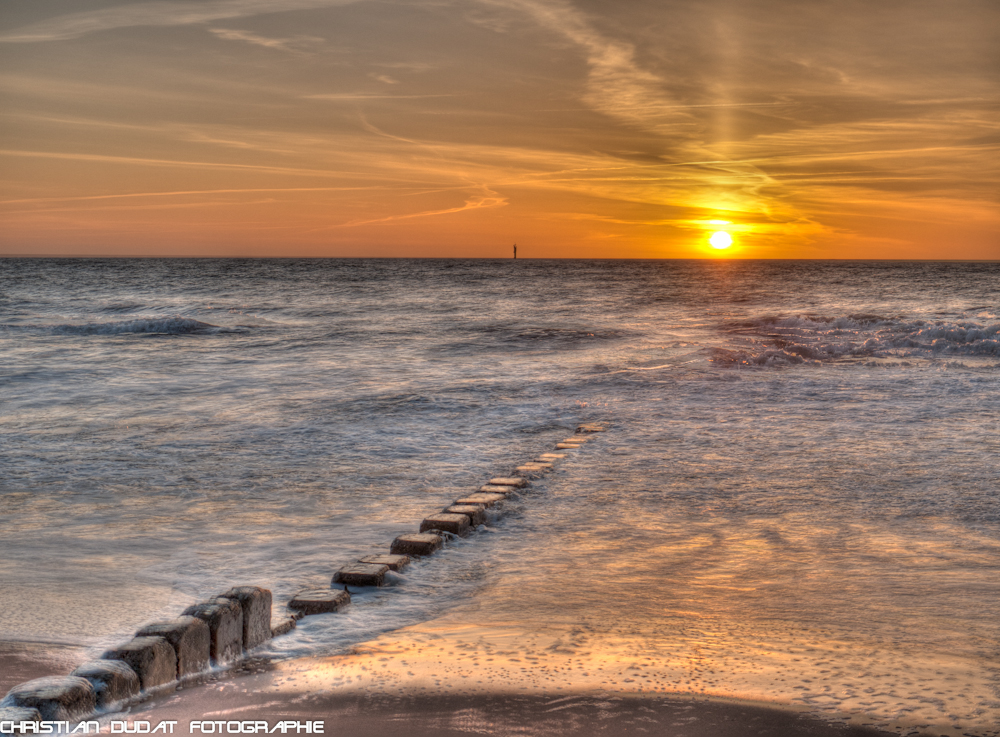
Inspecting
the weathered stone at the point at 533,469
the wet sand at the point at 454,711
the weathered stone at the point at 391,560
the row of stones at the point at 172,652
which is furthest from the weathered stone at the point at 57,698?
the weathered stone at the point at 533,469

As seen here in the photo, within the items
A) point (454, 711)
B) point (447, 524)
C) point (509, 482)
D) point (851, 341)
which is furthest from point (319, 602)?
point (851, 341)

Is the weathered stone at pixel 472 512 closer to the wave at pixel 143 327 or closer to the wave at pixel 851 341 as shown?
the wave at pixel 851 341

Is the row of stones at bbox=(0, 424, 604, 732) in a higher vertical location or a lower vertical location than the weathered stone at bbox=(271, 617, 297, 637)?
higher

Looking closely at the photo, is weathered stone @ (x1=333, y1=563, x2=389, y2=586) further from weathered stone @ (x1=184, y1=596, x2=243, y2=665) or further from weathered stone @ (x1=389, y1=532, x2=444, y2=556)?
weathered stone @ (x1=184, y1=596, x2=243, y2=665)

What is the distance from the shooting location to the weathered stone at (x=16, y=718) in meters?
2.57

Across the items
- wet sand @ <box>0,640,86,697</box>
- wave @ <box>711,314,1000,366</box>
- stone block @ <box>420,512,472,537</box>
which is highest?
wave @ <box>711,314,1000,366</box>

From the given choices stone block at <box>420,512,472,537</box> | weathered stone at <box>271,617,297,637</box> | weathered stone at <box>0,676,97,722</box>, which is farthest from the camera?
stone block at <box>420,512,472,537</box>

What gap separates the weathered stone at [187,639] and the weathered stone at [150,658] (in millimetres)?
24

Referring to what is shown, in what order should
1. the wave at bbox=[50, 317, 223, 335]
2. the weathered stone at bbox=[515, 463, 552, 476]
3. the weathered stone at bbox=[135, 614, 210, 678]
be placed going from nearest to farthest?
the weathered stone at bbox=[135, 614, 210, 678] < the weathered stone at bbox=[515, 463, 552, 476] < the wave at bbox=[50, 317, 223, 335]

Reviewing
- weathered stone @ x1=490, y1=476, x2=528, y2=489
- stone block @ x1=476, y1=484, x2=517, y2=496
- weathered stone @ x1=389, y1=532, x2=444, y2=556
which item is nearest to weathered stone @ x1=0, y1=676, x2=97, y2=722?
weathered stone @ x1=389, y1=532, x2=444, y2=556

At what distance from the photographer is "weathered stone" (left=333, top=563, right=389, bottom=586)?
4199 mm

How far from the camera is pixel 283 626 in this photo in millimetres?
3582

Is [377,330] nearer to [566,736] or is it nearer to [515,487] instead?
[515,487]

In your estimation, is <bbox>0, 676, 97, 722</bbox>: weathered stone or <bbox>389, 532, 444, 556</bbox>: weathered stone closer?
<bbox>0, 676, 97, 722</bbox>: weathered stone
